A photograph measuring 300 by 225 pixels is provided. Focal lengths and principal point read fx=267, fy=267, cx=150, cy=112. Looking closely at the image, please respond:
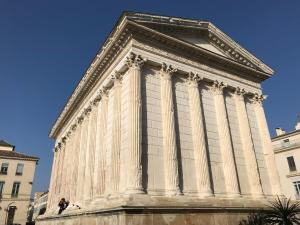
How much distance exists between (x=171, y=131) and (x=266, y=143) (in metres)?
8.83

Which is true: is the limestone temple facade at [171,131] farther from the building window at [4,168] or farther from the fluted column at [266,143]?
the building window at [4,168]

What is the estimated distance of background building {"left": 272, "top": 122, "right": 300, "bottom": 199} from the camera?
35391 mm

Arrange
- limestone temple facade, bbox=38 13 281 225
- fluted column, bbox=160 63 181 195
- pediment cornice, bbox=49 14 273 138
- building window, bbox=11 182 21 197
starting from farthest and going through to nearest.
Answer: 1. building window, bbox=11 182 21 197
2. pediment cornice, bbox=49 14 273 138
3. fluted column, bbox=160 63 181 195
4. limestone temple facade, bbox=38 13 281 225

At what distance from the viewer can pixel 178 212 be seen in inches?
490

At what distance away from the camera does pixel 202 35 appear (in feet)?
64.3

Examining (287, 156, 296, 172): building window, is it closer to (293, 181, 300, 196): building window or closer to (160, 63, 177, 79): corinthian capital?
(293, 181, 300, 196): building window

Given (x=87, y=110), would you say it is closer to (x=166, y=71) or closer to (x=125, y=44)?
(x=125, y=44)

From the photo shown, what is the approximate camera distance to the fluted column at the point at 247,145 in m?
17.1

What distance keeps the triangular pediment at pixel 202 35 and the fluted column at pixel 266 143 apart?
2909mm

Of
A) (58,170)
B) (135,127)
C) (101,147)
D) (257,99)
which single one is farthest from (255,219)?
(58,170)

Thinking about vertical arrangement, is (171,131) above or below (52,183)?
below

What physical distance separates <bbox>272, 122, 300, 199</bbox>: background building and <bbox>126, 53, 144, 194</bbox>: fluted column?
30.1 metres

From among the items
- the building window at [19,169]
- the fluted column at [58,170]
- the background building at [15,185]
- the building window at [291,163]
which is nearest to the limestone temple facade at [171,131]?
the fluted column at [58,170]

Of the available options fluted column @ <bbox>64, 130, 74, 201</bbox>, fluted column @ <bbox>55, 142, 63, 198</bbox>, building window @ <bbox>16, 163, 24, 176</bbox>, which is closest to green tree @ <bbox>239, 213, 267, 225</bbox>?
fluted column @ <bbox>64, 130, 74, 201</bbox>
